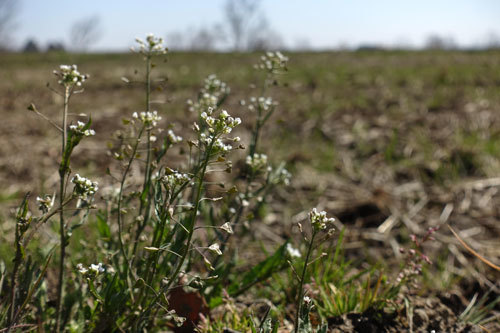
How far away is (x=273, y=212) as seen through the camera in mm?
3348

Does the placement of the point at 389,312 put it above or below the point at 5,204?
above

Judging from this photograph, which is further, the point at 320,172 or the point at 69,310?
the point at 320,172

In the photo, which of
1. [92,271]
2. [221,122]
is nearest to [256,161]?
[221,122]

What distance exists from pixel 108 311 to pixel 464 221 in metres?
2.51

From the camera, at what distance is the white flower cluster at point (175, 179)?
4.12 ft

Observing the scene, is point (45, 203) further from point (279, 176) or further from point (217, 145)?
point (279, 176)

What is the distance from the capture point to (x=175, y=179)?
1280mm

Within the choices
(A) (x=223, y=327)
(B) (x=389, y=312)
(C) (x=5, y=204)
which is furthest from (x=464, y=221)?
(C) (x=5, y=204)

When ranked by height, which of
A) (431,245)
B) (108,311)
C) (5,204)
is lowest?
(5,204)

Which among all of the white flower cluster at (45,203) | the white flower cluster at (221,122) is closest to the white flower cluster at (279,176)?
the white flower cluster at (221,122)

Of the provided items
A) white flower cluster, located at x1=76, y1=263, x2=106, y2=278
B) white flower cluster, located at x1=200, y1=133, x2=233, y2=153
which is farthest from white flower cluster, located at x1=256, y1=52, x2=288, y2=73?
white flower cluster, located at x1=76, y1=263, x2=106, y2=278

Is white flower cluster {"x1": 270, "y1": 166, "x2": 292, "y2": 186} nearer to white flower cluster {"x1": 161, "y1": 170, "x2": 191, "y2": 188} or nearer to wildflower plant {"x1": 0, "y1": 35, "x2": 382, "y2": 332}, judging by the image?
wildflower plant {"x1": 0, "y1": 35, "x2": 382, "y2": 332}

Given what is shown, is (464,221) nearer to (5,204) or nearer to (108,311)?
(108,311)

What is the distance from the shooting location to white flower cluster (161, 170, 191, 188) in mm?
1255
